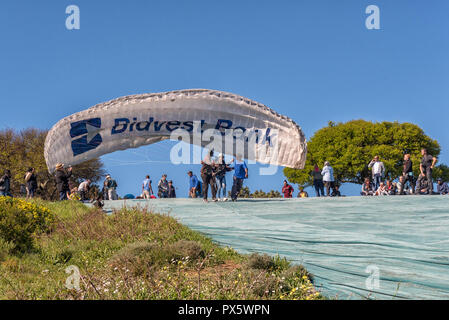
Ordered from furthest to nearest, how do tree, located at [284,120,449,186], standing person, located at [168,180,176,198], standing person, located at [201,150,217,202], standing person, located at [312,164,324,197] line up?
tree, located at [284,120,449,186]
standing person, located at [168,180,176,198]
standing person, located at [312,164,324,197]
standing person, located at [201,150,217,202]

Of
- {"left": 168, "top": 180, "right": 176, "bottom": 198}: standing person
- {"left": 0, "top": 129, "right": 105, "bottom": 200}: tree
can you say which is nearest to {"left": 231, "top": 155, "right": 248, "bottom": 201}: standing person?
{"left": 168, "top": 180, "right": 176, "bottom": 198}: standing person

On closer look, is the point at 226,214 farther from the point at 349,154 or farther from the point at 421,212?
the point at 349,154

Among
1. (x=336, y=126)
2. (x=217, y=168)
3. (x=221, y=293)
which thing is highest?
(x=336, y=126)

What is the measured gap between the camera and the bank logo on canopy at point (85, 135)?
69.3 ft

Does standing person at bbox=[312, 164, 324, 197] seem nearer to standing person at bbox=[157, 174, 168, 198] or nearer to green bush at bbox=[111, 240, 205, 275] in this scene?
standing person at bbox=[157, 174, 168, 198]

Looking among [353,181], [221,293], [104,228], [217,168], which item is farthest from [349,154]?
[221,293]

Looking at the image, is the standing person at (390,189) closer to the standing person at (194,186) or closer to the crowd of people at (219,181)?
the crowd of people at (219,181)

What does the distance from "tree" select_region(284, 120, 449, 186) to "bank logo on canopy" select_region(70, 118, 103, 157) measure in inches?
1227

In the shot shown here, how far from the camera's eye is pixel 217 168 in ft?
70.5

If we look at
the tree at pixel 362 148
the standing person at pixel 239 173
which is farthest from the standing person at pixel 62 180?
the tree at pixel 362 148

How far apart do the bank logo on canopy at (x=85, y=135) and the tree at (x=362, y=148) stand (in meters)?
31.2

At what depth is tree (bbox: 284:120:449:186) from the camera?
4831 cm

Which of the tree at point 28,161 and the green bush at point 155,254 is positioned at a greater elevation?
the tree at point 28,161
